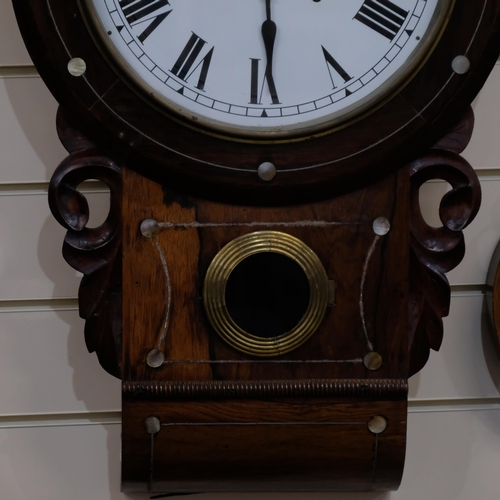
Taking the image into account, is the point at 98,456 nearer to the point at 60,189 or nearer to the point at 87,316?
the point at 87,316

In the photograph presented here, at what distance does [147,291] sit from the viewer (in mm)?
699

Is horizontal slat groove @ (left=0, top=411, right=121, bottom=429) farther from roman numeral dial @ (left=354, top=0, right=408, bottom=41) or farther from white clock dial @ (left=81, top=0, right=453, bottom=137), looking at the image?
roman numeral dial @ (left=354, top=0, right=408, bottom=41)

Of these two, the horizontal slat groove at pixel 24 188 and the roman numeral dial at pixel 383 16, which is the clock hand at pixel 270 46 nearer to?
the roman numeral dial at pixel 383 16

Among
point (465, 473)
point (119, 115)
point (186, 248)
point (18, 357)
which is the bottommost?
point (465, 473)

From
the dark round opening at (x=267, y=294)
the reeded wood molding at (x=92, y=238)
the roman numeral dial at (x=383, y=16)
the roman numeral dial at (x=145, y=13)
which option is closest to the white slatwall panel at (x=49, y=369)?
the reeded wood molding at (x=92, y=238)

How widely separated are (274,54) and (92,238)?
0.26 m

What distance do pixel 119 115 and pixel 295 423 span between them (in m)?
0.35

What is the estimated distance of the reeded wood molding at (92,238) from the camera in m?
0.70

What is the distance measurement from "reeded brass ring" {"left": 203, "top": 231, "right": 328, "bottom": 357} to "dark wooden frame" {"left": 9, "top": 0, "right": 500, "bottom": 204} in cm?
4

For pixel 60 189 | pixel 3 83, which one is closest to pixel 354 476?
pixel 60 189

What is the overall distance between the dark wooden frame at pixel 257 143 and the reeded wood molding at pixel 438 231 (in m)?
0.03

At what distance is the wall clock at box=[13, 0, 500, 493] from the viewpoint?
69cm

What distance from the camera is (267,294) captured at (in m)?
0.70

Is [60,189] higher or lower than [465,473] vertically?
higher
